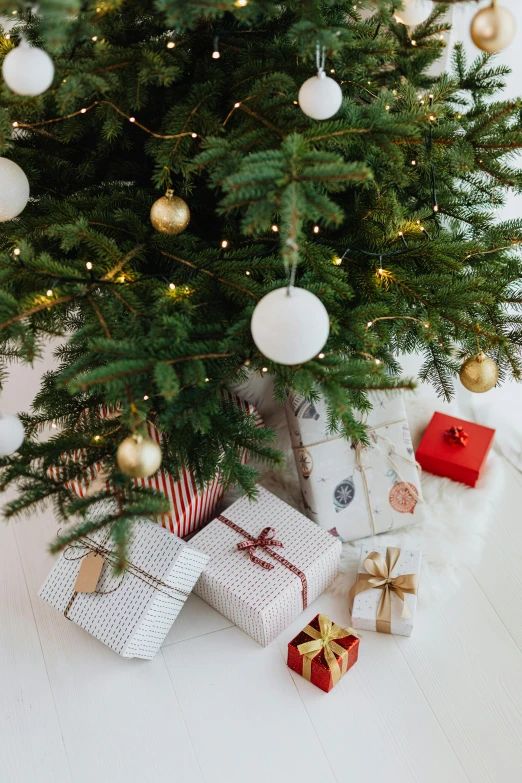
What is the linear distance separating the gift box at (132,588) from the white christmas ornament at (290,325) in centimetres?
57

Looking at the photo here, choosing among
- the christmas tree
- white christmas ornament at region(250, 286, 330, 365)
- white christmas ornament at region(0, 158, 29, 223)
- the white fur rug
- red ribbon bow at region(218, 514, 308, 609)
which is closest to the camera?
white christmas ornament at region(250, 286, 330, 365)

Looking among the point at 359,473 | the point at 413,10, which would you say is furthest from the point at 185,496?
the point at 413,10

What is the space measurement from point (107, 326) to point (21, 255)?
0.52ft

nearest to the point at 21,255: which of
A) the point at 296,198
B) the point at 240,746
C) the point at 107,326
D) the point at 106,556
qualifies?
the point at 107,326

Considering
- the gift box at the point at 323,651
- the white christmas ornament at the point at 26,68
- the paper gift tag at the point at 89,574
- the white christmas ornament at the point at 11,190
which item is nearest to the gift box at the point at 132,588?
the paper gift tag at the point at 89,574

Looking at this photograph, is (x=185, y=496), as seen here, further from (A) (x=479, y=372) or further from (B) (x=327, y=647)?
(A) (x=479, y=372)

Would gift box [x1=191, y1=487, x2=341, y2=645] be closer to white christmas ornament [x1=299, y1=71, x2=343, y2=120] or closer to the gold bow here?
the gold bow

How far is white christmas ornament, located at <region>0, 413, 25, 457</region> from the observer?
968 mm

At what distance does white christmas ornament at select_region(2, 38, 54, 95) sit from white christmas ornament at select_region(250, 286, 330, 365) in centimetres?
39

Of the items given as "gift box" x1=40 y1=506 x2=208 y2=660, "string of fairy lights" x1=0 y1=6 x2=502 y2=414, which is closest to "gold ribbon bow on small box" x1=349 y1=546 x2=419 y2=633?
"gift box" x1=40 y1=506 x2=208 y2=660

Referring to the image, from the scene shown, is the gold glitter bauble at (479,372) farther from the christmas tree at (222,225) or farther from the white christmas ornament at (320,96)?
the white christmas ornament at (320,96)

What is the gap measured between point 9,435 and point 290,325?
1.42 ft

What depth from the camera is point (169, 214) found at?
3.58 ft

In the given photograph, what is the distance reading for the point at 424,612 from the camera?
1.36 m
